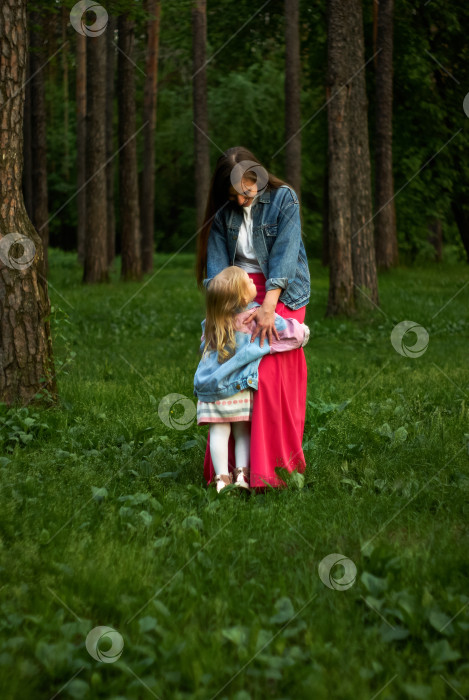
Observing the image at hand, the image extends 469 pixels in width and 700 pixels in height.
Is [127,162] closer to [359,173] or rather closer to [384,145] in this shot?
[384,145]

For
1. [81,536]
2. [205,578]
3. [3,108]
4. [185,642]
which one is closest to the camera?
[185,642]

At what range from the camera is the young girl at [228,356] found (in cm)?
425

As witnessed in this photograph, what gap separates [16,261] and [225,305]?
1.95 meters

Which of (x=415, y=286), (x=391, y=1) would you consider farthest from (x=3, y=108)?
(x=391, y=1)

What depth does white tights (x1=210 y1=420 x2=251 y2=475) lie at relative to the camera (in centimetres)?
433

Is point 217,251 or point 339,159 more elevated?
point 339,159

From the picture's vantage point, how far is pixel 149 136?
2294 centimetres

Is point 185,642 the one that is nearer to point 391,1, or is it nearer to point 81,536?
point 81,536

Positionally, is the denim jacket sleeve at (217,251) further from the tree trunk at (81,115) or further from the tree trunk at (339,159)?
the tree trunk at (81,115)

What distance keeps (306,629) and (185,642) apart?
445 mm

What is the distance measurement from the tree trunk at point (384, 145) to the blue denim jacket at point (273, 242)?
44.3 feet

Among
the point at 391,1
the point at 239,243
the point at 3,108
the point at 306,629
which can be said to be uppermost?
the point at 391,1

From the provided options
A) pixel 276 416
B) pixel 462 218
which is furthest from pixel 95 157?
pixel 276 416

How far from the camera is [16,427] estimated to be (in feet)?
17.1
